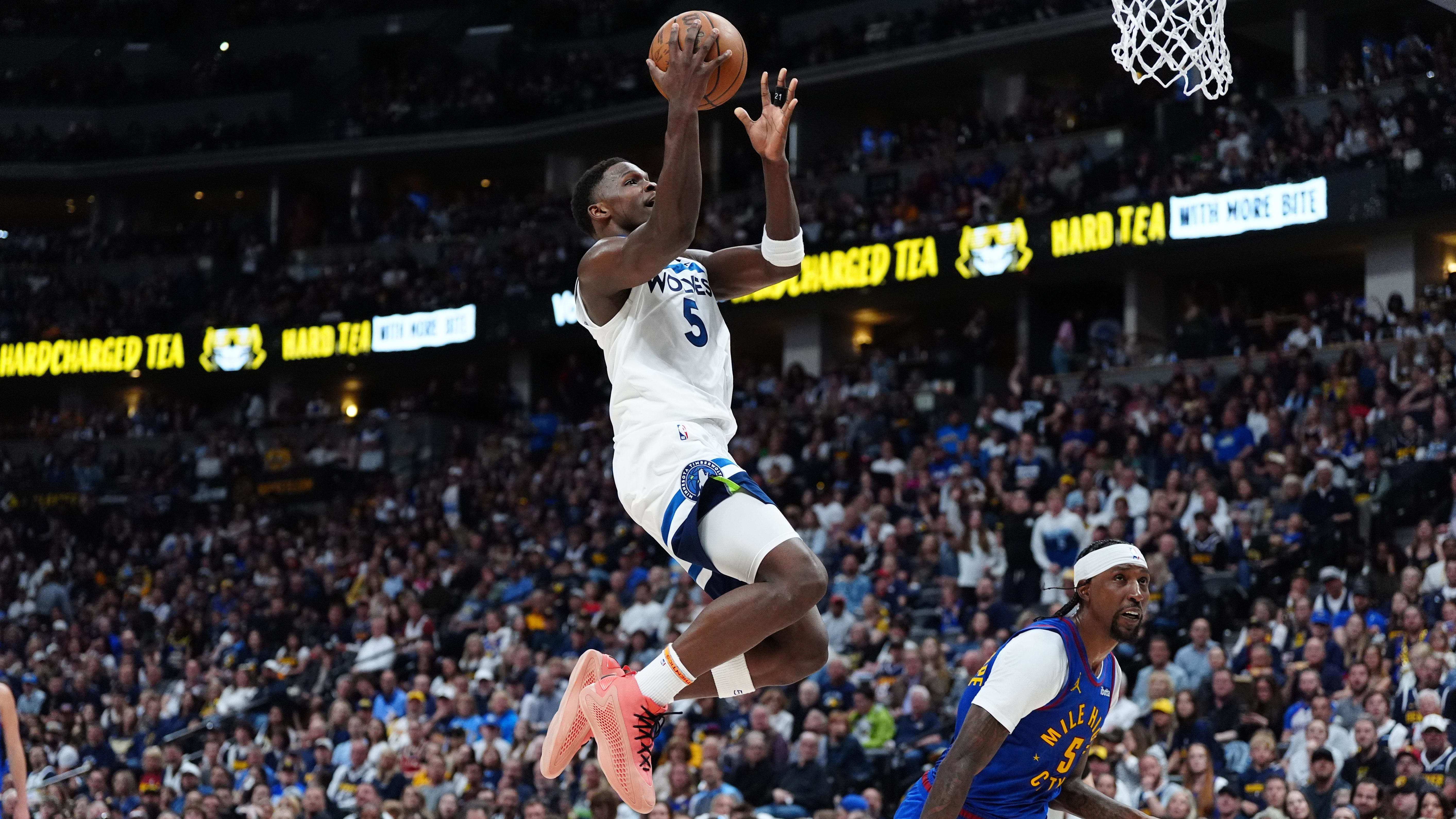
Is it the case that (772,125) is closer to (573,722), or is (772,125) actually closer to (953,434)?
(573,722)

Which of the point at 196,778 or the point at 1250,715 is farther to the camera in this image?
the point at 196,778

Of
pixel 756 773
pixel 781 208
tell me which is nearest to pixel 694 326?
pixel 781 208

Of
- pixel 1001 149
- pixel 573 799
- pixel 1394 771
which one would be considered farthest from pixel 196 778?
pixel 1001 149

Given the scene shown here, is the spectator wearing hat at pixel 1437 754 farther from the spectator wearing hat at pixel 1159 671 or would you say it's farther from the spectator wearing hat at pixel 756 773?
the spectator wearing hat at pixel 756 773

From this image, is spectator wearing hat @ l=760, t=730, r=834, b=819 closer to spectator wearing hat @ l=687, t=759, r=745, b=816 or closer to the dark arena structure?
the dark arena structure

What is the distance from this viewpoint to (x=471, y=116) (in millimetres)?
36344

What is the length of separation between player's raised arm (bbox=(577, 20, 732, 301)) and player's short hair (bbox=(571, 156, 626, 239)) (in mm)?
388

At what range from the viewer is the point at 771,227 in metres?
6.54

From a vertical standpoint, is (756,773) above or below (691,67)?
below

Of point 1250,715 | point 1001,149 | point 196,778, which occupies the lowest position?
point 196,778

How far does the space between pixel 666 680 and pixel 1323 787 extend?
7.83 meters

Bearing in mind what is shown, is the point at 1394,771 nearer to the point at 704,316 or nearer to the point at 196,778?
the point at 704,316

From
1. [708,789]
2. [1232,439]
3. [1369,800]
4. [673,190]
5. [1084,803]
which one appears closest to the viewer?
[673,190]

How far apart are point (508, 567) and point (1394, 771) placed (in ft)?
45.2
